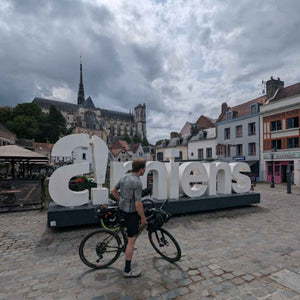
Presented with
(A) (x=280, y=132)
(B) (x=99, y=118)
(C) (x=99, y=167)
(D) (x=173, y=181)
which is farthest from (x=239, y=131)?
(B) (x=99, y=118)

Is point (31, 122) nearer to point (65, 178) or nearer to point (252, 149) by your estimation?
point (252, 149)

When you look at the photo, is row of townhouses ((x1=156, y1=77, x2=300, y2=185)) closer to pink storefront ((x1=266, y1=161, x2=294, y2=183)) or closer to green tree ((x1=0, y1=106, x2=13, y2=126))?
pink storefront ((x1=266, y1=161, x2=294, y2=183))

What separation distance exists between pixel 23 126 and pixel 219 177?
57.6 m

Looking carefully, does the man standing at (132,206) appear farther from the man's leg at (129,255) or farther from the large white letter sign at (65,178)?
the large white letter sign at (65,178)

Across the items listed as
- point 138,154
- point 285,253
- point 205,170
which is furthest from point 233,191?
point 138,154

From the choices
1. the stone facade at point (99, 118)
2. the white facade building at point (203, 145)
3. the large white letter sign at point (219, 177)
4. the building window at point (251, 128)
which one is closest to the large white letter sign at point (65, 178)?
the large white letter sign at point (219, 177)

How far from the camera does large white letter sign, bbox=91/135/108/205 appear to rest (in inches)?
262

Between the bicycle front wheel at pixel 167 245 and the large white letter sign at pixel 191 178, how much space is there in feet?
13.1

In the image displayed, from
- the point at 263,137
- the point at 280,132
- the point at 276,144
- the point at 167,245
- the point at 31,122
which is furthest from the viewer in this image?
the point at 31,122

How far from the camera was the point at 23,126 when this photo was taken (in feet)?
172

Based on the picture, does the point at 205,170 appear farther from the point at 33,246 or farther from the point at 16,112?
the point at 16,112

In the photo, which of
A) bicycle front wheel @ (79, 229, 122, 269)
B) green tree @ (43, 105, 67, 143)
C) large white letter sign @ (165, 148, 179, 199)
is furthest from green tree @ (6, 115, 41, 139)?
bicycle front wheel @ (79, 229, 122, 269)

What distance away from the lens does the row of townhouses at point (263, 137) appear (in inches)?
828

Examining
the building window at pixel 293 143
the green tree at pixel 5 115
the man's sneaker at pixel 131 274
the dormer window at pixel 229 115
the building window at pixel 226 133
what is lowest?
the man's sneaker at pixel 131 274
